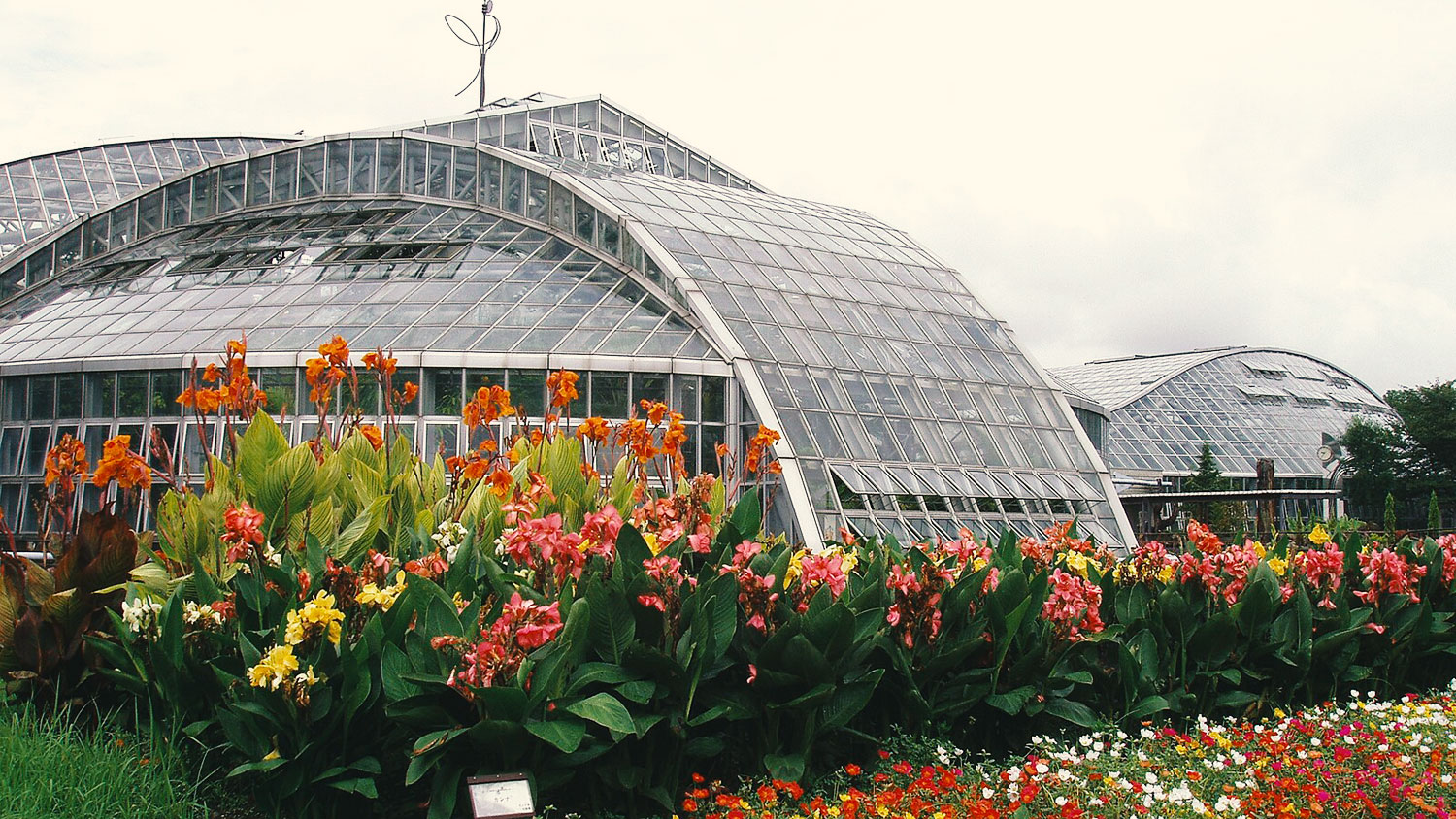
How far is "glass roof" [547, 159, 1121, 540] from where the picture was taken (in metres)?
17.5

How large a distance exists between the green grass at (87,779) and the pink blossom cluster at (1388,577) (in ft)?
23.6

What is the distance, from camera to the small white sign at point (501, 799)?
4578 mm

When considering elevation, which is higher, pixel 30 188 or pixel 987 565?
pixel 30 188

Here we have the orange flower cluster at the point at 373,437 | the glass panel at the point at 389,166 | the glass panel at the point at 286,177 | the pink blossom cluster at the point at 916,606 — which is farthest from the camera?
the glass panel at the point at 286,177

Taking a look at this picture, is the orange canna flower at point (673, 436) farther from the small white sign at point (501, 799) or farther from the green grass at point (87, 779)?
the green grass at point (87, 779)

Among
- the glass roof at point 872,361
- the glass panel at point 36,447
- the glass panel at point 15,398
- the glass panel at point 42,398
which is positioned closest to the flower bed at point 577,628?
the glass roof at point 872,361

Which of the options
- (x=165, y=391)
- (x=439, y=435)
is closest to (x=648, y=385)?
(x=439, y=435)

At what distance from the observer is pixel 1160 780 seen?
18.7 feet

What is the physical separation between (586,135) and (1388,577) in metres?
24.6

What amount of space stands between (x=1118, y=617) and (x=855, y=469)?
9680 millimetres

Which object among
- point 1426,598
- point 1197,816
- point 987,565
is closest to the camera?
point 1197,816

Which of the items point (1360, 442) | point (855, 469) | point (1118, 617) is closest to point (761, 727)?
point (1118, 617)

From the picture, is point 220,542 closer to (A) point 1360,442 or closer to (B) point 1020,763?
(B) point 1020,763

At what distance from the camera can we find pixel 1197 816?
5148 mm
